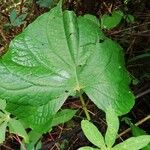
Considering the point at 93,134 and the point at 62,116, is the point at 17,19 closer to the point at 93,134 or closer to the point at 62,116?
the point at 62,116

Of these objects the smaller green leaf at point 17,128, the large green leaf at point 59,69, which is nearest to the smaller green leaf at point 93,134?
the large green leaf at point 59,69

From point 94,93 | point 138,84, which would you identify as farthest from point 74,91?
point 138,84

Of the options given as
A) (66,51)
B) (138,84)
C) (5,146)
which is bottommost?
(5,146)

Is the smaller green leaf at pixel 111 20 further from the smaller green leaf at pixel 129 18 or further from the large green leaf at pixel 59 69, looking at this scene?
the large green leaf at pixel 59 69

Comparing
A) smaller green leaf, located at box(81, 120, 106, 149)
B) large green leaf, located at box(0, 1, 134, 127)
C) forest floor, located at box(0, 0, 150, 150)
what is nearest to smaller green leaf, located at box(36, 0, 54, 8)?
forest floor, located at box(0, 0, 150, 150)

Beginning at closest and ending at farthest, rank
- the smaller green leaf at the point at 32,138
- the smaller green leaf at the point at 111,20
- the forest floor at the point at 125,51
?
1. the smaller green leaf at the point at 32,138
2. the forest floor at the point at 125,51
3. the smaller green leaf at the point at 111,20

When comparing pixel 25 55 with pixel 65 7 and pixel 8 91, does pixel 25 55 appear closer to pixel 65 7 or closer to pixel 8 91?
pixel 8 91
